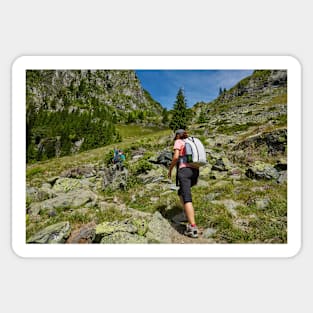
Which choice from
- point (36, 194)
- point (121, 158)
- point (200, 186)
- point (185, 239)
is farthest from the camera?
point (121, 158)

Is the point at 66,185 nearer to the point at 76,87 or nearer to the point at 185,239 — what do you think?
the point at 76,87

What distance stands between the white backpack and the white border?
1476 mm

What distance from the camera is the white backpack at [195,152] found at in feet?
14.9

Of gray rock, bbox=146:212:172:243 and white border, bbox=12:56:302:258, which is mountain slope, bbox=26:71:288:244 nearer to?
gray rock, bbox=146:212:172:243

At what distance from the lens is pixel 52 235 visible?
4.91 meters

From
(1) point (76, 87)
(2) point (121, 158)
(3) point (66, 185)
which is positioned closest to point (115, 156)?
(2) point (121, 158)

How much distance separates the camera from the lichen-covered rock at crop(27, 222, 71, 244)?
4.86 m

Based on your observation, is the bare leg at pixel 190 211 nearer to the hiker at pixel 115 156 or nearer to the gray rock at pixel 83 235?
the gray rock at pixel 83 235

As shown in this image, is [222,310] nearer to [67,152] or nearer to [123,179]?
[123,179]

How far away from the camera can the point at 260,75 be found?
5.27m

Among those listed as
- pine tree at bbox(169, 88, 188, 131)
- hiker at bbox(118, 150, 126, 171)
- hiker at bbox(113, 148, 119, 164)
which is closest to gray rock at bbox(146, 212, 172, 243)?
hiker at bbox(118, 150, 126, 171)

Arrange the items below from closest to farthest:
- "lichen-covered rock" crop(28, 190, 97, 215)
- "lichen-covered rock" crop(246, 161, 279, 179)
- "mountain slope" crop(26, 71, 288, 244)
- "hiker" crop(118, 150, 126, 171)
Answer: "mountain slope" crop(26, 71, 288, 244) → "lichen-covered rock" crop(28, 190, 97, 215) → "lichen-covered rock" crop(246, 161, 279, 179) → "hiker" crop(118, 150, 126, 171)
